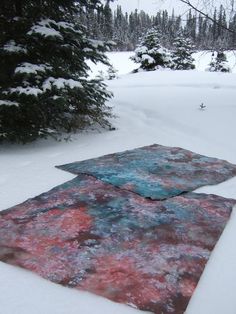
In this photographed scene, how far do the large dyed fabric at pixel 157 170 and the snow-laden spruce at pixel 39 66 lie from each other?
0.94m

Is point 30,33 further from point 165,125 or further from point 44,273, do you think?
point 44,273

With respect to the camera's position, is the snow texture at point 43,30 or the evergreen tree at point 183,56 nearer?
the snow texture at point 43,30

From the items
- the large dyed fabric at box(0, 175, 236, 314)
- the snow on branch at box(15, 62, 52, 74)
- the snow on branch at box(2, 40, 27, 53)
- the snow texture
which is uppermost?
the snow texture

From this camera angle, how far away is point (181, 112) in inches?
248

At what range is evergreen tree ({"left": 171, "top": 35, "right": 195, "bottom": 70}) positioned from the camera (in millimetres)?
17281

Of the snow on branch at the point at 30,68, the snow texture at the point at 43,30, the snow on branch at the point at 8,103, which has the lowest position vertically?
the snow on branch at the point at 8,103

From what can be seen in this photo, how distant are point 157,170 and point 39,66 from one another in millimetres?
1995

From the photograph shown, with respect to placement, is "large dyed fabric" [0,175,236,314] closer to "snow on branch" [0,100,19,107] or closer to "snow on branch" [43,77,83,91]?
"snow on branch" [0,100,19,107]

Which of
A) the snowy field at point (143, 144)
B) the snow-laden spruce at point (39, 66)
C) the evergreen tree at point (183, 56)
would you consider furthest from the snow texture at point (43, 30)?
the evergreen tree at point (183, 56)

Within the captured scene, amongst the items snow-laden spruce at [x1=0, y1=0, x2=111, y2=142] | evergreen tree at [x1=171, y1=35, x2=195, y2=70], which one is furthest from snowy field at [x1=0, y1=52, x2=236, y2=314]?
evergreen tree at [x1=171, y1=35, x2=195, y2=70]

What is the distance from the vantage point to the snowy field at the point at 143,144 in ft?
5.98

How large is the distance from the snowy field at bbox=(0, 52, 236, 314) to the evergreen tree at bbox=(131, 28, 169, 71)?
464 centimetres

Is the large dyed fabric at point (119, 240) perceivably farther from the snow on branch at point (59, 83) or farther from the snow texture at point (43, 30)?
the snow texture at point (43, 30)

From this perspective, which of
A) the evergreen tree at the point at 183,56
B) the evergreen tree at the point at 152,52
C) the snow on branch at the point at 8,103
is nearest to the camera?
the snow on branch at the point at 8,103
